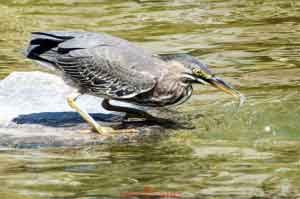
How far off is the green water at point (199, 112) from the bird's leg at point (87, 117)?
0.35 m

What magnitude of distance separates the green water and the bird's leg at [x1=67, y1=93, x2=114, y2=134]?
0.35 metres

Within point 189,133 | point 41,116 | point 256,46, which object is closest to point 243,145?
point 189,133

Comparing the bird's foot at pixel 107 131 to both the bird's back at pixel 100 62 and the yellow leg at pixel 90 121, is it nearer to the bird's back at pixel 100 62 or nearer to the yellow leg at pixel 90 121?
the yellow leg at pixel 90 121

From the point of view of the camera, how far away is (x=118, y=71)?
9.85m

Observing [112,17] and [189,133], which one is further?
[112,17]

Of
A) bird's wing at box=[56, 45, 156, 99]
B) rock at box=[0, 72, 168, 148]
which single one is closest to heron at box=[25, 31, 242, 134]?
bird's wing at box=[56, 45, 156, 99]

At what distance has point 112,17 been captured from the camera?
16.2m

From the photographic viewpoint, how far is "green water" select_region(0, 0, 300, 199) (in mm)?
8109

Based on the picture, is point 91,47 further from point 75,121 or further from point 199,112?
point 199,112

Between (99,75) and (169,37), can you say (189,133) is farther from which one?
(169,37)

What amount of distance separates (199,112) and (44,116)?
5.23 ft

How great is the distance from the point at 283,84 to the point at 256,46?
2132 mm

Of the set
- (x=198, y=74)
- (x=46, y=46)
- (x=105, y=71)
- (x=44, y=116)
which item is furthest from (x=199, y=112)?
(x=46, y=46)

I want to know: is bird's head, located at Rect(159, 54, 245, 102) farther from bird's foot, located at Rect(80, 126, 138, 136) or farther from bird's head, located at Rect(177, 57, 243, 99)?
bird's foot, located at Rect(80, 126, 138, 136)
